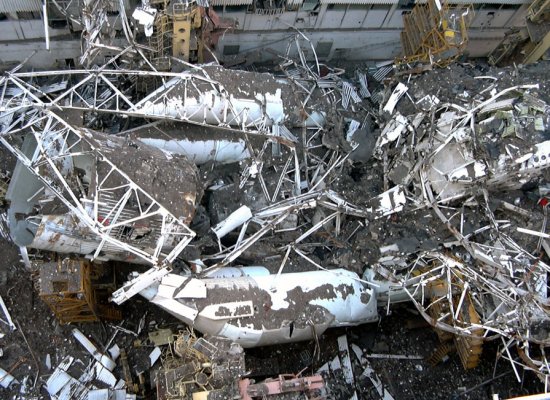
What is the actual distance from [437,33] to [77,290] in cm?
976

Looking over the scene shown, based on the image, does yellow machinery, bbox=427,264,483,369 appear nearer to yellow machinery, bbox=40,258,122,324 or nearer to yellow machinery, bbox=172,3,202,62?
yellow machinery, bbox=40,258,122,324

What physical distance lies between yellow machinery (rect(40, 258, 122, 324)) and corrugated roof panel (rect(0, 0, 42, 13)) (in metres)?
5.84

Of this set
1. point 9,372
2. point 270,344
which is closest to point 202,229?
point 270,344

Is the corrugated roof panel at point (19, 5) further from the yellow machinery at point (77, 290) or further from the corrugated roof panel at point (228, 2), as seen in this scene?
the yellow machinery at point (77, 290)

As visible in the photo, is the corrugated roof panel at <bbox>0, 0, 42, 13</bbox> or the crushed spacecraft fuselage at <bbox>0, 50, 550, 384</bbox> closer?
the crushed spacecraft fuselage at <bbox>0, 50, 550, 384</bbox>

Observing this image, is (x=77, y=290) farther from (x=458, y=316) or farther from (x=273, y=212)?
(x=458, y=316)

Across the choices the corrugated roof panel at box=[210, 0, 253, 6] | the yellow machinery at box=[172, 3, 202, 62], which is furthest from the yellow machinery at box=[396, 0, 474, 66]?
the yellow machinery at box=[172, 3, 202, 62]

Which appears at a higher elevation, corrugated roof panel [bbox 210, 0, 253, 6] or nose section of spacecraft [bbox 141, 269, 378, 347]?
corrugated roof panel [bbox 210, 0, 253, 6]

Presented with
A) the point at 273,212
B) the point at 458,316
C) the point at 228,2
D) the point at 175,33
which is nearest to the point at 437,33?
the point at 228,2

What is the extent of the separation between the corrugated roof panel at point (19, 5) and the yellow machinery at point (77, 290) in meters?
5.84

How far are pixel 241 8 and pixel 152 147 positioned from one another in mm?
4814

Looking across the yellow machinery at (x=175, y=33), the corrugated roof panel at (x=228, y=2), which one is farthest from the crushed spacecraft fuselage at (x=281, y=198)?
the corrugated roof panel at (x=228, y=2)

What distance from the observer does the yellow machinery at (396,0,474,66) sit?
49.9 feet

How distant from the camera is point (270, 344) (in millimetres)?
14641
